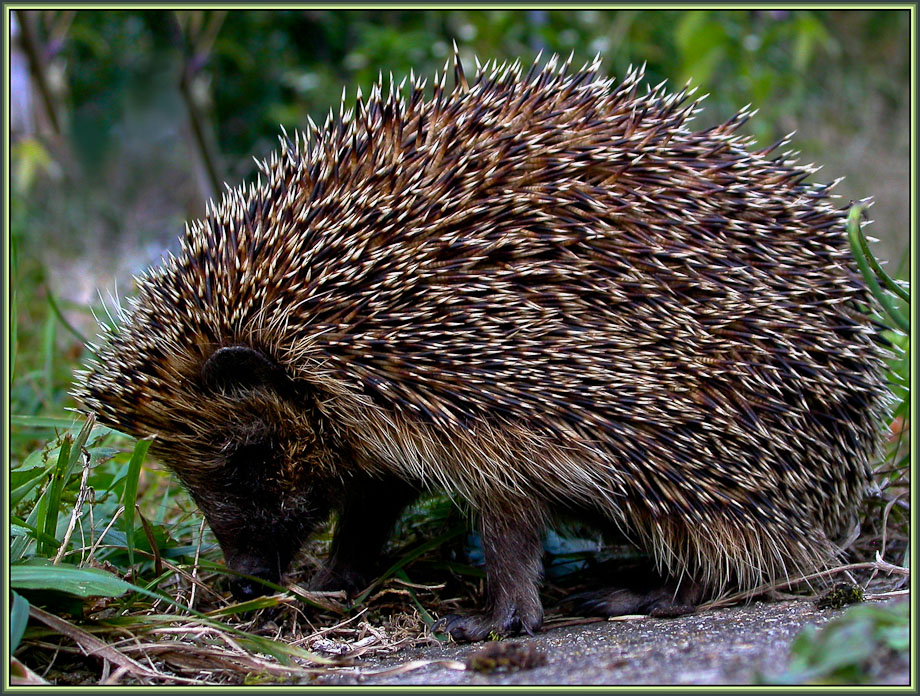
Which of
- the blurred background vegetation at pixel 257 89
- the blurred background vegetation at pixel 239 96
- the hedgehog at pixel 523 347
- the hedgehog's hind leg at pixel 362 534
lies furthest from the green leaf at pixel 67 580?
the blurred background vegetation at pixel 257 89

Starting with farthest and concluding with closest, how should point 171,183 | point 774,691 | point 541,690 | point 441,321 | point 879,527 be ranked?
point 171,183, point 879,527, point 441,321, point 541,690, point 774,691

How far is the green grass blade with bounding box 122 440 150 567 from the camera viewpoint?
4.12m

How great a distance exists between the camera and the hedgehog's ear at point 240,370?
14.5 ft

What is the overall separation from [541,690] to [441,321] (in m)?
1.74

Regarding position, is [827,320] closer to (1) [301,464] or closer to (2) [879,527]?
(2) [879,527]

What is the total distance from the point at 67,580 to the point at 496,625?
1.84 meters

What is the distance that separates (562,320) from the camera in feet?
14.0

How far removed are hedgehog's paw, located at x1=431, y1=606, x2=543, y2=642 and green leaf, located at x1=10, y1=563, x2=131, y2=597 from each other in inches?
58.3

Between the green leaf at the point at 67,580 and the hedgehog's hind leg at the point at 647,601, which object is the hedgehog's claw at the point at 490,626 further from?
the green leaf at the point at 67,580

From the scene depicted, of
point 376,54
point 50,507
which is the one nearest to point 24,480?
point 50,507

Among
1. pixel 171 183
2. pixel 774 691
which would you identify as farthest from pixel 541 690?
pixel 171 183

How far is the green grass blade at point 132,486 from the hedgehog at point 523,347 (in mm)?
210

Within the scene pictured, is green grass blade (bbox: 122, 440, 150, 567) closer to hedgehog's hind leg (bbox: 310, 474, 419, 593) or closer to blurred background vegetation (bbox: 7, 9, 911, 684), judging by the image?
hedgehog's hind leg (bbox: 310, 474, 419, 593)

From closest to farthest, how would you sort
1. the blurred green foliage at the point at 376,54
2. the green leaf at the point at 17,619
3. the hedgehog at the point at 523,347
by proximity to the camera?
the green leaf at the point at 17,619
the hedgehog at the point at 523,347
the blurred green foliage at the point at 376,54
